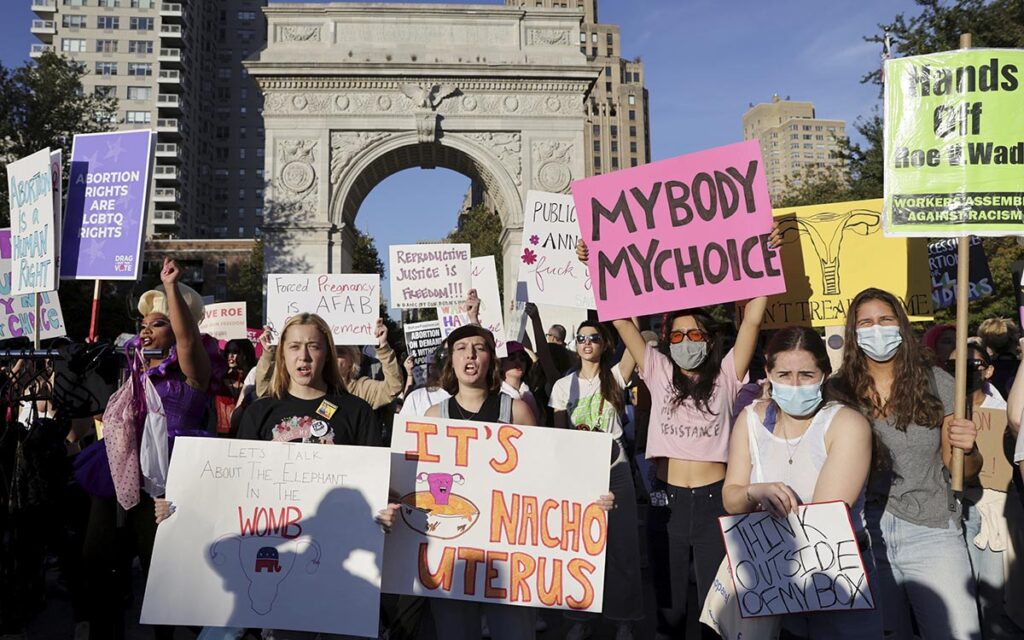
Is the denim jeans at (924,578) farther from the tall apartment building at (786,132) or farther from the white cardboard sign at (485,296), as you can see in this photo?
the tall apartment building at (786,132)

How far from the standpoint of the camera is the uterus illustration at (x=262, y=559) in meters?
3.41

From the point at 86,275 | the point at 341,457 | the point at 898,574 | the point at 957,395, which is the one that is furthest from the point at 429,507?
the point at 86,275

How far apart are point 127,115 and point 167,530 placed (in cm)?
7956

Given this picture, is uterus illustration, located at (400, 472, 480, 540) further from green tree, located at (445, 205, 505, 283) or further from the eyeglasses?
green tree, located at (445, 205, 505, 283)

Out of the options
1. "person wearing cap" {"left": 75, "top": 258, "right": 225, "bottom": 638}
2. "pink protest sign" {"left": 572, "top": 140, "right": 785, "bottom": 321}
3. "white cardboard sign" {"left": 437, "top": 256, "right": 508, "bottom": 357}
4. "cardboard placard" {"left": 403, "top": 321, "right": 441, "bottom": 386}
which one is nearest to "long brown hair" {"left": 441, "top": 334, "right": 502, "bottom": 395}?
"pink protest sign" {"left": 572, "top": 140, "right": 785, "bottom": 321}

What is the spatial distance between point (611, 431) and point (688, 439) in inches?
35.4

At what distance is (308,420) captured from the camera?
373cm

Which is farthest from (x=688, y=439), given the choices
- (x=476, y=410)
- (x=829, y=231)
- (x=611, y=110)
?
(x=611, y=110)

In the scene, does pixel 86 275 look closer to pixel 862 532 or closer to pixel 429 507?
pixel 429 507

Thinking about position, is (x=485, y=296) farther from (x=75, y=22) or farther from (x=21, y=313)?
(x=75, y=22)

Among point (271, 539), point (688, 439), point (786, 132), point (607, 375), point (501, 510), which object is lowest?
point (271, 539)

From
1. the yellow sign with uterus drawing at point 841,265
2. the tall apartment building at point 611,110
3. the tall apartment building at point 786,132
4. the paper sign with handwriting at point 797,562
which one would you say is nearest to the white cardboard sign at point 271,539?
the paper sign with handwriting at point 797,562

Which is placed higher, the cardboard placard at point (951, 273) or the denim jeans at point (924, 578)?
the cardboard placard at point (951, 273)

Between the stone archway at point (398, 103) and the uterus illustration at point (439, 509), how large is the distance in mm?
21836
